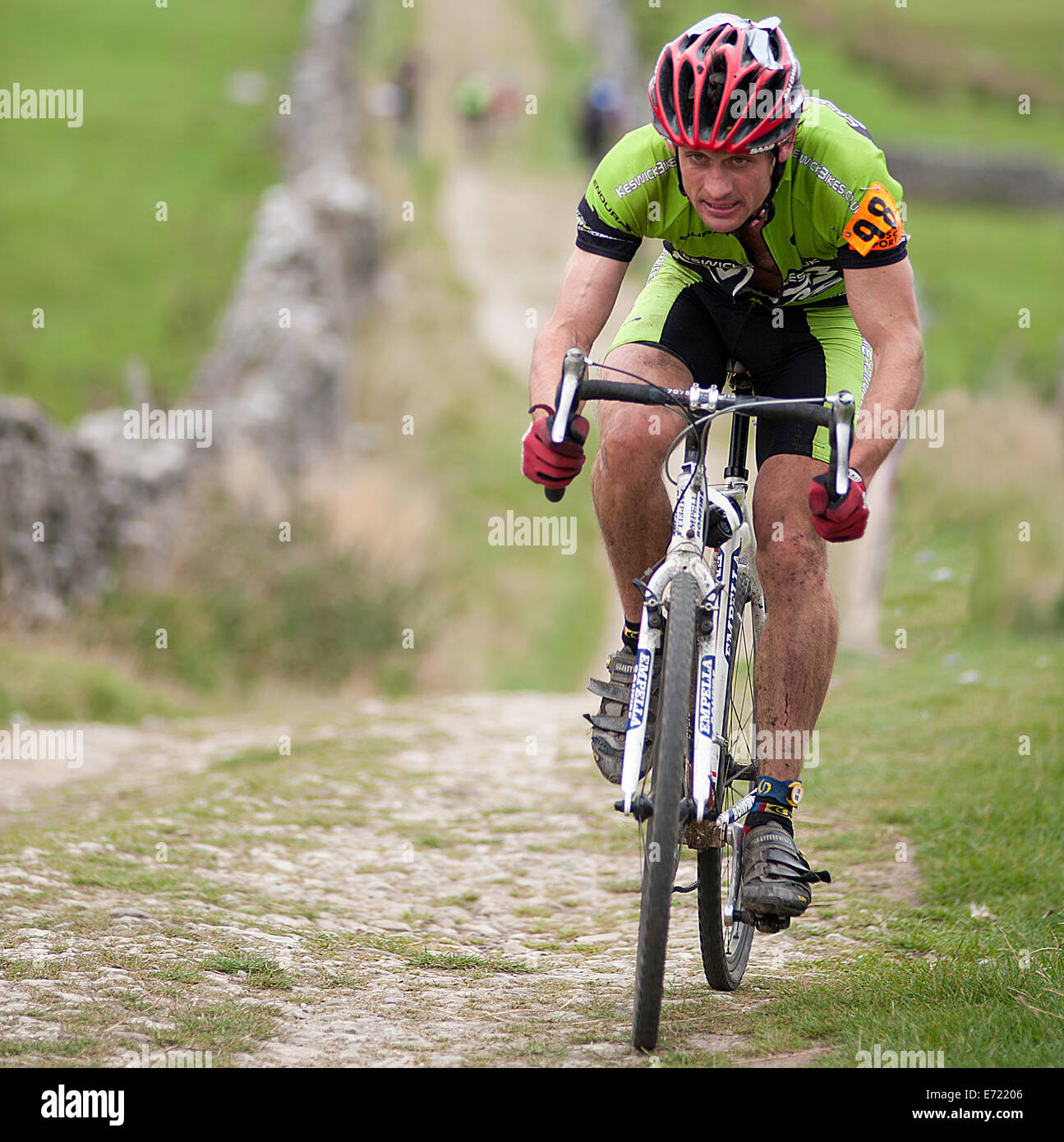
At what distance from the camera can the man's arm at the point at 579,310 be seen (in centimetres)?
403

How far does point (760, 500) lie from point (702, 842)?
3.36 ft

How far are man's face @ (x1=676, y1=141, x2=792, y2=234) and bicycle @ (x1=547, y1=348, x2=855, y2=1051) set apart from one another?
53 cm

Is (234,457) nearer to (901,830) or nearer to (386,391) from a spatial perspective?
(386,391)

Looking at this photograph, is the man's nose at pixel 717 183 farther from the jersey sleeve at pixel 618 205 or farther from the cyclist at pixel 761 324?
the jersey sleeve at pixel 618 205

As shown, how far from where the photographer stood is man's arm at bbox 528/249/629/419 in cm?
403

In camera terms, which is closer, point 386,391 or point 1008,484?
point 1008,484

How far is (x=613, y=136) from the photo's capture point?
28.3 m

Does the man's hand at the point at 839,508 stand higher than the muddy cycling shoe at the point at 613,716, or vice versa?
the man's hand at the point at 839,508

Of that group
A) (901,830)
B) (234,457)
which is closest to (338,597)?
(234,457)

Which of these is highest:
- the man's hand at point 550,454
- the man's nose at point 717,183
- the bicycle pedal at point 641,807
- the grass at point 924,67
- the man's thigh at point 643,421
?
the grass at point 924,67

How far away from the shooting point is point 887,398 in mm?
3783

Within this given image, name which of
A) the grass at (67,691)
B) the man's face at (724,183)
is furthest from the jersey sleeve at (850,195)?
the grass at (67,691)

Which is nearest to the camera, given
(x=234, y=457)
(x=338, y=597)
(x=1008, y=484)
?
(x=1008, y=484)

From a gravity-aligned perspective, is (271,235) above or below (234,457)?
above
